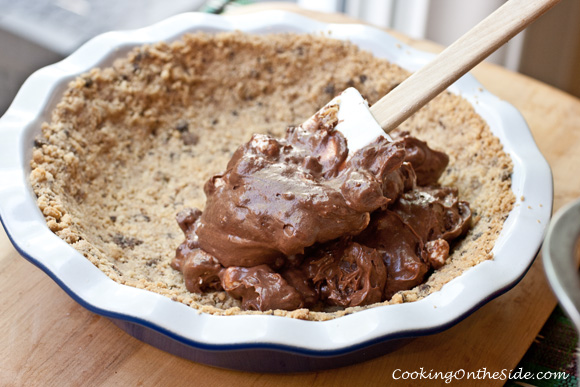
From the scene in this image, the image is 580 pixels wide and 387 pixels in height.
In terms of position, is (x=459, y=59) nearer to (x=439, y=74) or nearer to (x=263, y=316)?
(x=439, y=74)

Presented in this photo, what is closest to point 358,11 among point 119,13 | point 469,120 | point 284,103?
point 119,13

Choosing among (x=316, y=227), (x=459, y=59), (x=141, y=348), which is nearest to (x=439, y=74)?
(x=459, y=59)

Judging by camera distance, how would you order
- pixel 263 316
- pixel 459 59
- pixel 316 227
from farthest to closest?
pixel 459 59 < pixel 316 227 < pixel 263 316

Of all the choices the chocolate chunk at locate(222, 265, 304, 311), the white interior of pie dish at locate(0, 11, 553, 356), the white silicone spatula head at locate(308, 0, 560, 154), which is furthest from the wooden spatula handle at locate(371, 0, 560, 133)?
the chocolate chunk at locate(222, 265, 304, 311)

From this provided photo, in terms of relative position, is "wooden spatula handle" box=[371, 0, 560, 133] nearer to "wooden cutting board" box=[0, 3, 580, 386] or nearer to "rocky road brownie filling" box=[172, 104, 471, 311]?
"rocky road brownie filling" box=[172, 104, 471, 311]

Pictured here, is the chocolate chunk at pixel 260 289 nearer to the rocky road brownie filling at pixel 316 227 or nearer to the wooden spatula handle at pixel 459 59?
the rocky road brownie filling at pixel 316 227

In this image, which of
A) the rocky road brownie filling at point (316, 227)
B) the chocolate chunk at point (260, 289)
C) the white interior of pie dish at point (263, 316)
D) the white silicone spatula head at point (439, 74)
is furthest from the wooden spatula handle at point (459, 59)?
the chocolate chunk at point (260, 289)

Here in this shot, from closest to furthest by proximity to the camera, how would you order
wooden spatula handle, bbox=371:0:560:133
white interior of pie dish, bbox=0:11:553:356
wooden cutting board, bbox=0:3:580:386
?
white interior of pie dish, bbox=0:11:553:356 < wooden cutting board, bbox=0:3:580:386 < wooden spatula handle, bbox=371:0:560:133
